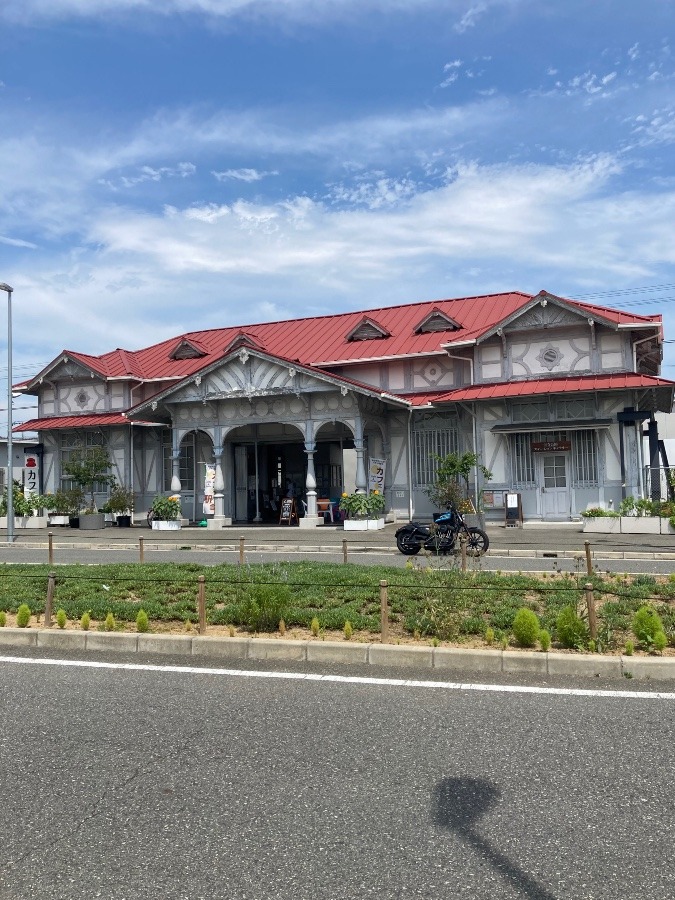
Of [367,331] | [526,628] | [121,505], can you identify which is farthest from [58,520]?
[526,628]

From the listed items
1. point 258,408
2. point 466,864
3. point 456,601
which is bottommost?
point 466,864

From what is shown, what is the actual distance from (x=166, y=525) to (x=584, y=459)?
1403 centimetres

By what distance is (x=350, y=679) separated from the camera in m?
6.96

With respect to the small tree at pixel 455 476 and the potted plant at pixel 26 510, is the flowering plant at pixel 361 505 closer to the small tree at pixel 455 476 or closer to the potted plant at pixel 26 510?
the small tree at pixel 455 476

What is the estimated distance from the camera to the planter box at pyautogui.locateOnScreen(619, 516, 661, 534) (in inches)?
830

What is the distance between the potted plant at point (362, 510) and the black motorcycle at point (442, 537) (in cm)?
665

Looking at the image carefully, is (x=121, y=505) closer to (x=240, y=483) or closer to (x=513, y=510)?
(x=240, y=483)

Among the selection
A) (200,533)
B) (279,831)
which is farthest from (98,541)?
(279,831)

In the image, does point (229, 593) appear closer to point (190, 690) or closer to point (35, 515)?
point (190, 690)

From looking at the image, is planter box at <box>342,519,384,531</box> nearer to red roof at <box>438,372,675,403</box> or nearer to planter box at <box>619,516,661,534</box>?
red roof at <box>438,372,675,403</box>

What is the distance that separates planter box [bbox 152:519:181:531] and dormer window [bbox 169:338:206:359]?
29.2ft

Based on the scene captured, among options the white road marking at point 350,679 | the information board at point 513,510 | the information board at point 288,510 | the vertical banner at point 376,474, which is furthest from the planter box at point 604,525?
the white road marking at point 350,679

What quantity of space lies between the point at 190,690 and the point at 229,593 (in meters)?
4.27

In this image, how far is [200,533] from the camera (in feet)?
82.5
